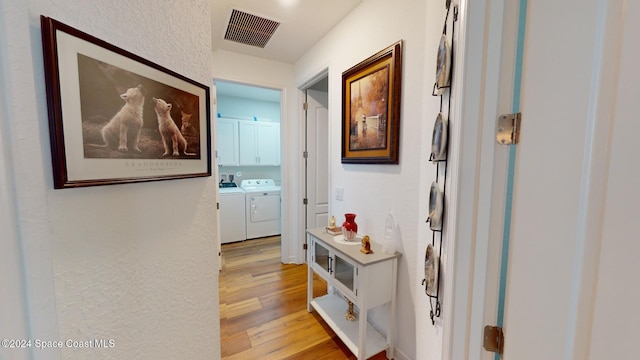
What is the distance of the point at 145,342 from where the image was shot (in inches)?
28.1

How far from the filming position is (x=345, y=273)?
1.74 m

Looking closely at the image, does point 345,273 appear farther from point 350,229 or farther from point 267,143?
point 267,143

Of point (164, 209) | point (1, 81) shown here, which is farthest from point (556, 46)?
point (164, 209)

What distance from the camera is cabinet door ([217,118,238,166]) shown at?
4012 millimetres

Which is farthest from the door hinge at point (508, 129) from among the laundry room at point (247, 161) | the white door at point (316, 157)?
the laundry room at point (247, 161)

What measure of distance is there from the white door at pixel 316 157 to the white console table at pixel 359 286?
106 cm

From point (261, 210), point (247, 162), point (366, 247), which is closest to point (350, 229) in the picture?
point (366, 247)

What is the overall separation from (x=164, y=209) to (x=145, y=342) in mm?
402

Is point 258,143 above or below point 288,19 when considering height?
below

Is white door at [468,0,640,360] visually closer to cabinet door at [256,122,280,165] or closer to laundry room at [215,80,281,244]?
laundry room at [215,80,281,244]

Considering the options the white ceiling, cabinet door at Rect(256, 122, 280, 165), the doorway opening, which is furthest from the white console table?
cabinet door at Rect(256, 122, 280, 165)

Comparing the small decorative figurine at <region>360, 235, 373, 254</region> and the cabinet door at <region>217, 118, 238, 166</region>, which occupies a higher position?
the cabinet door at <region>217, 118, 238, 166</region>

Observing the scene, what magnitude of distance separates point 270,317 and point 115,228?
1812 millimetres

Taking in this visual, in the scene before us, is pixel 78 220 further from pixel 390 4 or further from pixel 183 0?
pixel 390 4
